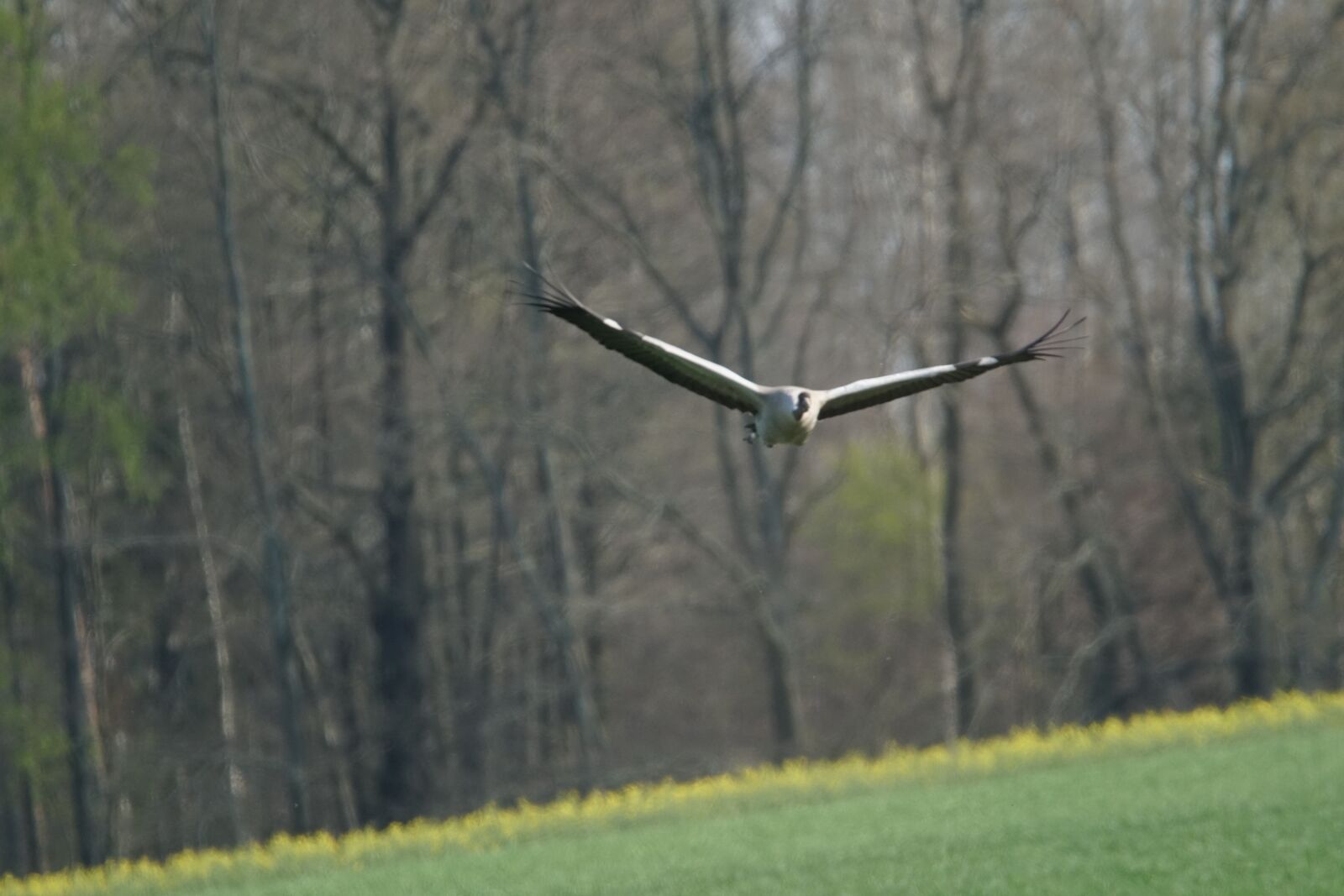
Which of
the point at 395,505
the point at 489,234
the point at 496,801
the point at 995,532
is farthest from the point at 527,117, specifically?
the point at 995,532

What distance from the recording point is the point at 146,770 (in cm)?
3017

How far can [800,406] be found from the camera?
31.0ft

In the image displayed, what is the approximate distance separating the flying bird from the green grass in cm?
439

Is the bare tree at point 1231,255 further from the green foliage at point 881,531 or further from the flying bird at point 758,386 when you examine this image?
the flying bird at point 758,386

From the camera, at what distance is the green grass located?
13477 mm

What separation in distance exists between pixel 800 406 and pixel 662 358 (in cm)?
73

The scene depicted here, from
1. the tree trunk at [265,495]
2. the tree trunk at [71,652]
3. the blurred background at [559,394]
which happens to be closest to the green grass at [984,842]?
the blurred background at [559,394]

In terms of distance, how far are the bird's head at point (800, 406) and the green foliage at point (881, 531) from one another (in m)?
26.2

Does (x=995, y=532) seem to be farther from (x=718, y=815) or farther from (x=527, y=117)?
(x=718, y=815)

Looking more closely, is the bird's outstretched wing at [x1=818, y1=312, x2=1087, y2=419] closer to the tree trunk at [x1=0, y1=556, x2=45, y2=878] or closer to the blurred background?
the blurred background

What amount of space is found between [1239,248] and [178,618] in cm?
1840

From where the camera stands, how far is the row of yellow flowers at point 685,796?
18.9 meters

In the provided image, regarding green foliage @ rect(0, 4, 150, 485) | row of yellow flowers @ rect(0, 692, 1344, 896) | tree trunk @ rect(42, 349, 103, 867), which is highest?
green foliage @ rect(0, 4, 150, 485)

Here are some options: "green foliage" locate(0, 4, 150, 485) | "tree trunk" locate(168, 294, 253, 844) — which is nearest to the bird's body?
"green foliage" locate(0, 4, 150, 485)
